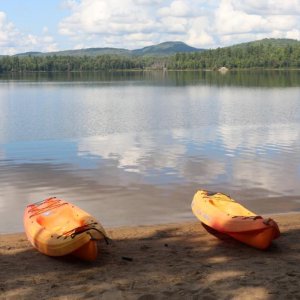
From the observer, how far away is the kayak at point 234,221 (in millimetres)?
9211

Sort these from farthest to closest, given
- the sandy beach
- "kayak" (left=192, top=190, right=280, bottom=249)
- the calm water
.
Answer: the calm water, "kayak" (left=192, top=190, right=280, bottom=249), the sandy beach

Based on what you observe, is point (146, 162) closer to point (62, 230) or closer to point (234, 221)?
point (234, 221)

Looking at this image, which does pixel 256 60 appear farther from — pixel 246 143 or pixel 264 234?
pixel 264 234

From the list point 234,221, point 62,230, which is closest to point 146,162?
point 234,221

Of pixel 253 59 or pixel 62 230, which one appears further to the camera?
pixel 253 59

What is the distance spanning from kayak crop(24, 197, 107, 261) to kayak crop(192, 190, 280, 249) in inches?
97.7

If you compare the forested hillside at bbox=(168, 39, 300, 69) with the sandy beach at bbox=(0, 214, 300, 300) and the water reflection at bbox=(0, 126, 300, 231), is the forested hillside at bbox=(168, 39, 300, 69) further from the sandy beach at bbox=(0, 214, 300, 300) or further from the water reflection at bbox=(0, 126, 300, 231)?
the sandy beach at bbox=(0, 214, 300, 300)

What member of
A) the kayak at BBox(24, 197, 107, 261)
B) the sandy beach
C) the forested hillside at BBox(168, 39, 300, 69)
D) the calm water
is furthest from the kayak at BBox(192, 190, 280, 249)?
the forested hillside at BBox(168, 39, 300, 69)

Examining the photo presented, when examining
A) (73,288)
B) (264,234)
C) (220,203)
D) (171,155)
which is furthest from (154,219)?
(171,155)

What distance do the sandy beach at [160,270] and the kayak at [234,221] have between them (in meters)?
0.23

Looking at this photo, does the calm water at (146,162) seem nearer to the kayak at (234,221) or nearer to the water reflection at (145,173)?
the water reflection at (145,173)

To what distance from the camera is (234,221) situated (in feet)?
32.3

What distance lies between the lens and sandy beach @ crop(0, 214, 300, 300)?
7.18m

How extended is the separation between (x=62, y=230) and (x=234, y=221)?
130 inches
